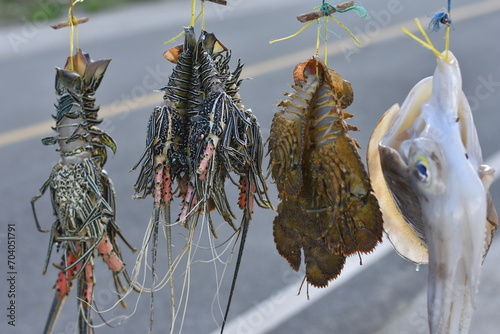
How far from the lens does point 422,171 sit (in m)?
1.48

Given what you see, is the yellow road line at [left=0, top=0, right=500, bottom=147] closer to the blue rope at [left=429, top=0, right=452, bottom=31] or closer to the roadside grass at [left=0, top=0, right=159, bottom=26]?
the roadside grass at [left=0, top=0, right=159, bottom=26]

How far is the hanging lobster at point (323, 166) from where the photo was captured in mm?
1718

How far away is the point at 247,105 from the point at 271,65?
3.55 feet

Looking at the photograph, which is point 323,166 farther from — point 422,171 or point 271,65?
point 271,65

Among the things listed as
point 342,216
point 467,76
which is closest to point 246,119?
point 342,216

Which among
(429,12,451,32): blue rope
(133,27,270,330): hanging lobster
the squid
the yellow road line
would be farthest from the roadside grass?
the squid

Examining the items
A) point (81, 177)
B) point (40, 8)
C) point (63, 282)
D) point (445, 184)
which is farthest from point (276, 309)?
point (40, 8)

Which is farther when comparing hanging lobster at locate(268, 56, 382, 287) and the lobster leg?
the lobster leg

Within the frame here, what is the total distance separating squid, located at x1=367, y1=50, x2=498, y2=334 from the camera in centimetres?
147

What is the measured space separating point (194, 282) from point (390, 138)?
279cm

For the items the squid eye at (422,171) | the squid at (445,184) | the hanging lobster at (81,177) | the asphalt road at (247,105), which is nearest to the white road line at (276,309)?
the asphalt road at (247,105)

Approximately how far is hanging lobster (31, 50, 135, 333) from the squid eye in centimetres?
94

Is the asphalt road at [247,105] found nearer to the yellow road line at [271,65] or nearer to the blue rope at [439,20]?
the yellow road line at [271,65]

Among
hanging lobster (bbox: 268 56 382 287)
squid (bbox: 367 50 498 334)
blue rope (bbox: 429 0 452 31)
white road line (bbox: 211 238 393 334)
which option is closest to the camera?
squid (bbox: 367 50 498 334)
